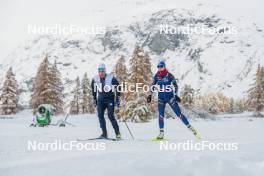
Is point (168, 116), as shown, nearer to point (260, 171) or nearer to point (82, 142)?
point (82, 142)

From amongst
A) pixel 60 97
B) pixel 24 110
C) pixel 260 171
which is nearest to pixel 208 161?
pixel 260 171

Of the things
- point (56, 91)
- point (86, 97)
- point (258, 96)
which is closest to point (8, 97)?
point (56, 91)

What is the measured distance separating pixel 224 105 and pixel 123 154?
132475 millimetres

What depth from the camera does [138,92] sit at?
104 feet

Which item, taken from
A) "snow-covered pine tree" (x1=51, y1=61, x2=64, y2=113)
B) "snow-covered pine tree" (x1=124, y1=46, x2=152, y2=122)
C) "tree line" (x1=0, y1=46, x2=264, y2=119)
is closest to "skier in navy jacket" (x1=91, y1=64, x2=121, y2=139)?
"tree line" (x1=0, y1=46, x2=264, y2=119)

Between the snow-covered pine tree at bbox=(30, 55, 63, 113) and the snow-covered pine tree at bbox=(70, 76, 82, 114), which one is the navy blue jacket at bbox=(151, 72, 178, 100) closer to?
the snow-covered pine tree at bbox=(30, 55, 63, 113)

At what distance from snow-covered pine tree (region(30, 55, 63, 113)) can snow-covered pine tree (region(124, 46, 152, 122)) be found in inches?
373

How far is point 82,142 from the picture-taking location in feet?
35.2

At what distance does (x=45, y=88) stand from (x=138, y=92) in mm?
14005

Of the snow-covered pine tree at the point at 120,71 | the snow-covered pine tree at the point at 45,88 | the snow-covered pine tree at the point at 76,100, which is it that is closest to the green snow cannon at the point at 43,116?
the snow-covered pine tree at the point at 45,88

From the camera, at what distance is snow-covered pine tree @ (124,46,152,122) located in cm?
3178

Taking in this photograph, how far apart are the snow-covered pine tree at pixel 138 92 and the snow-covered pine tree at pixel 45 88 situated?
947 centimetres

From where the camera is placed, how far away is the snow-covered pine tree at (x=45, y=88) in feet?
135

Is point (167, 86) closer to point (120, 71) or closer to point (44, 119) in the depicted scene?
point (44, 119)
